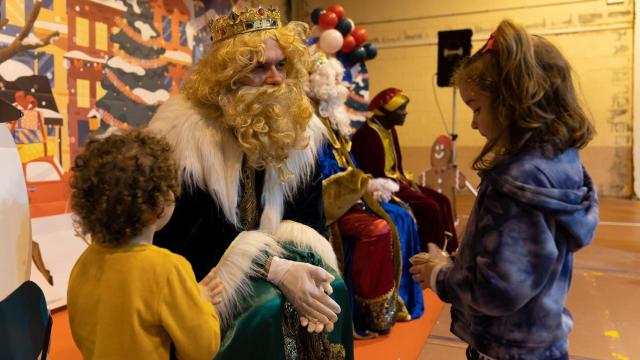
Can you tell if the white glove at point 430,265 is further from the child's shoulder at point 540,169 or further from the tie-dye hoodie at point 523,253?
the child's shoulder at point 540,169

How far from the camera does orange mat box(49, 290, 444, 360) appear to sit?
98.4 inches

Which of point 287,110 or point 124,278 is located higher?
point 287,110

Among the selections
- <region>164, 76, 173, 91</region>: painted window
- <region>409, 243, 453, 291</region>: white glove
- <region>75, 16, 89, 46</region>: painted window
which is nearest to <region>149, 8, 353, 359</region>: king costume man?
<region>409, 243, 453, 291</region>: white glove

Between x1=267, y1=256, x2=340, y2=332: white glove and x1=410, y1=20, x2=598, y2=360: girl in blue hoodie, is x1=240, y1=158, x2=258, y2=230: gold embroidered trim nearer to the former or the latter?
x1=267, y1=256, x2=340, y2=332: white glove

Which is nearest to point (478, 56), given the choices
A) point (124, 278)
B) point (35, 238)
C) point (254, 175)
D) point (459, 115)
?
point (254, 175)

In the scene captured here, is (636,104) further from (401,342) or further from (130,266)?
(130,266)

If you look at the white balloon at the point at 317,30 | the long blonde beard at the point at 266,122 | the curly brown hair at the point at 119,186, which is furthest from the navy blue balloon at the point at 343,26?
the curly brown hair at the point at 119,186

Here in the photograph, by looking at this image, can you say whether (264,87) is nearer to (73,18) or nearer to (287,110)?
(287,110)

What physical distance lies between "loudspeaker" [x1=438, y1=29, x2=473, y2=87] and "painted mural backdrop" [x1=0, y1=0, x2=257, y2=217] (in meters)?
3.13

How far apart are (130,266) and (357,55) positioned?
13.4 ft

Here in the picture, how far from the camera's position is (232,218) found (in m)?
1.62

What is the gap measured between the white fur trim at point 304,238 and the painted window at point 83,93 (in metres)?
1.99

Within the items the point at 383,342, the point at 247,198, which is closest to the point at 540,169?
the point at 247,198

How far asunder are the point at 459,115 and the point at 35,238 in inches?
247
